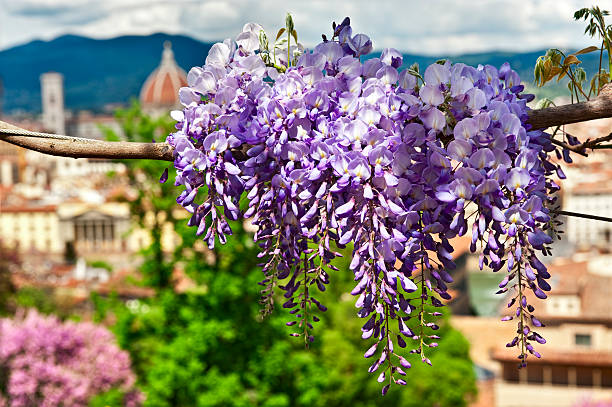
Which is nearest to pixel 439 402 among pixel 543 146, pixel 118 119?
pixel 118 119

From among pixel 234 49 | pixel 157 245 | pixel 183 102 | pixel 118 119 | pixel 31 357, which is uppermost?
pixel 118 119

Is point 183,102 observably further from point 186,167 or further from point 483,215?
point 483,215

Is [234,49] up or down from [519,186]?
up

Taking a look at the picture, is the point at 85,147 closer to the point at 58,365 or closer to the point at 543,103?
the point at 543,103

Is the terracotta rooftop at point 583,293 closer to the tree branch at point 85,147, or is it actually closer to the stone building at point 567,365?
the stone building at point 567,365

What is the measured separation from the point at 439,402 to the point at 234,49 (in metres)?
23.7

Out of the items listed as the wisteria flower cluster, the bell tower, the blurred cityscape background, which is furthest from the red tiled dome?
the wisteria flower cluster

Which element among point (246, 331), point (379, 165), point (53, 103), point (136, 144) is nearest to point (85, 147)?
point (136, 144)

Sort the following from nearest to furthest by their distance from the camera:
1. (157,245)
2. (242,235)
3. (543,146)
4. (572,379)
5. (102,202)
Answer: (543,146) → (242,235) → (157,245) → (572,379) → (102,202)

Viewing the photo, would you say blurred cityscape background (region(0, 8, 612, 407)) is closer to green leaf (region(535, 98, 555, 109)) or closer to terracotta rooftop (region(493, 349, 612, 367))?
terracotta rooftop (region(493, 349, 612, 367))

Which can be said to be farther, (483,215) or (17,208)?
(17,208)

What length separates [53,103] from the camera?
16425cm

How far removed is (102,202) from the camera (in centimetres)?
7912

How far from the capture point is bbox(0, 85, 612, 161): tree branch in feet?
5.86
